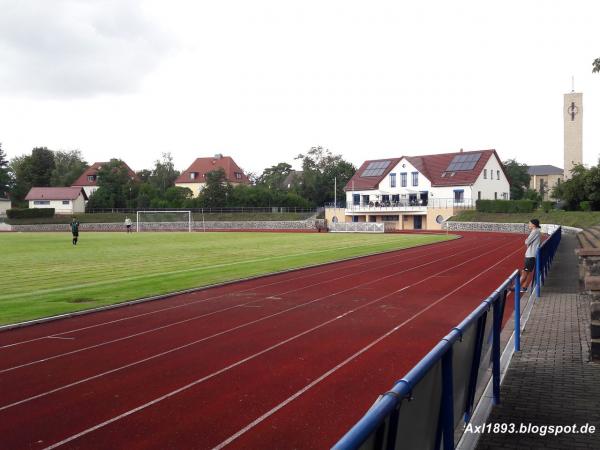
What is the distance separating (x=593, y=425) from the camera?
16.5ft

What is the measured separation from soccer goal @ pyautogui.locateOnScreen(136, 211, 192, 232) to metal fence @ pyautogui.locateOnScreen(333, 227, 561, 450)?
64.8m

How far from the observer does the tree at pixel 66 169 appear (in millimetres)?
105562

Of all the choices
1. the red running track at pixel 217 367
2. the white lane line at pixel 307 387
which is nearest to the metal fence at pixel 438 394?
the red running track at pixel 217 367

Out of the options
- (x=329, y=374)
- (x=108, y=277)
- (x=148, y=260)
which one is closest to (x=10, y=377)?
(x=329, y=374)

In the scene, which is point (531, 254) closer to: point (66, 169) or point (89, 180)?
point (89, 180)

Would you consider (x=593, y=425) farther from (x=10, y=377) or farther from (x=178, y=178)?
(x=178, y=178)

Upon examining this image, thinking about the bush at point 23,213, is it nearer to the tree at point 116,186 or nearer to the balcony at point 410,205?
the tree at point 116,186

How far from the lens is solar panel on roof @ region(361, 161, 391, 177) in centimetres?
7694

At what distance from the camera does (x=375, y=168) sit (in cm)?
7819

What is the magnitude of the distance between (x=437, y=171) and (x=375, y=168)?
9920 mm

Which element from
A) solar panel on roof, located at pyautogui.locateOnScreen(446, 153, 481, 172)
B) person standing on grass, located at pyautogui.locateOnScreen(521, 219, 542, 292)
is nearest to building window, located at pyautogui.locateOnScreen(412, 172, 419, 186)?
solar panel on roof, located at pyautogui.locateOnScreen(446, 153, 481, 172)

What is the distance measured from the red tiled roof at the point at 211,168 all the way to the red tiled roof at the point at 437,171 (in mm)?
32343

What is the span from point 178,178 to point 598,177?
75.0 m

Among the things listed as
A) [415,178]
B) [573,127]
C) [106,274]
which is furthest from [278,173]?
[106,274]
